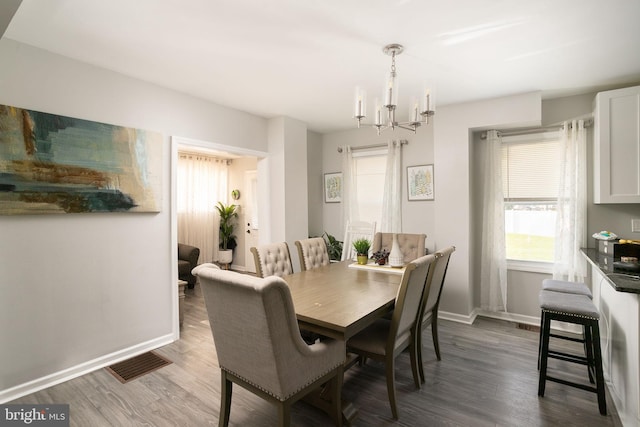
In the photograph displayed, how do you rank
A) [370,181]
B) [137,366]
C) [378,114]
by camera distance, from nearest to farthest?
[378,114] → [137,366] → [370,181]

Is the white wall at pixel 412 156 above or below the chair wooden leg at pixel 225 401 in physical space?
above

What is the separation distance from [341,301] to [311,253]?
128cm

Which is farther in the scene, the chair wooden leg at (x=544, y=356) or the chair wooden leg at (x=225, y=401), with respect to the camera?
the chair wooden leg at (x=544, y=356)

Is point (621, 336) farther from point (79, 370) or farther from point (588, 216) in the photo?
point (79, 370)

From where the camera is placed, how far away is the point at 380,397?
2295 mm

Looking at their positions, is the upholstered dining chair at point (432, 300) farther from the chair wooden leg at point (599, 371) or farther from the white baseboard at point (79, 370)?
the white baseboard at point (79, 370)

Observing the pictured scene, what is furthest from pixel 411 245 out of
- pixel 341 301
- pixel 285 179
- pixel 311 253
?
pixel 285 179

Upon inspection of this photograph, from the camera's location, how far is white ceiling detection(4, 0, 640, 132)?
194 cm

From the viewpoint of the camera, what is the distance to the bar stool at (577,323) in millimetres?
2105

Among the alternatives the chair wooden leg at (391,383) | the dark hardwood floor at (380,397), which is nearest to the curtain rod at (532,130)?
the dark hardwood floor at (380,397)

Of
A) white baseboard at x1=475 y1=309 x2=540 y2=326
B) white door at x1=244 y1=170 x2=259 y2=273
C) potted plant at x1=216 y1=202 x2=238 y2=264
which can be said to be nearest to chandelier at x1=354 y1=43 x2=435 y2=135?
white baseboard at x1=475 y1=309 x2=540 y2=326

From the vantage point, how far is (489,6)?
191 cm

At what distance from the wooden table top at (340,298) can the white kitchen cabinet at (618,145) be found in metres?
2.14

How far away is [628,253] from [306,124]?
149 inches
